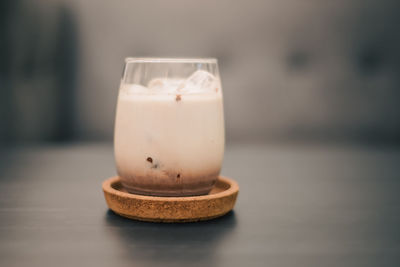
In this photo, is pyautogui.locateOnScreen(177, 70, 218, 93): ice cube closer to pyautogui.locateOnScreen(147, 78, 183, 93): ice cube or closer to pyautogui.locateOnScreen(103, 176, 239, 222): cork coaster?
pyautogui.locateOnScreen(147, 78, 183, 93): ice cube

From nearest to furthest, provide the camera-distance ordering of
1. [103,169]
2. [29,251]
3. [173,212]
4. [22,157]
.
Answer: [29,251]
[173,212]
[103,169]
[22,157]

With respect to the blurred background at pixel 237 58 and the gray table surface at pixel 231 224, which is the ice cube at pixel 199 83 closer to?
the gray table surface at pixel 231 224

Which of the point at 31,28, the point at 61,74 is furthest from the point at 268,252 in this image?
the point at 31,28

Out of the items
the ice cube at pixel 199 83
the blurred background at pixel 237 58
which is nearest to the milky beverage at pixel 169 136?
the ice cube at pixel 199 83

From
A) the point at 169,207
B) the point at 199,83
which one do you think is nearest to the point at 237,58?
the point at 199,83

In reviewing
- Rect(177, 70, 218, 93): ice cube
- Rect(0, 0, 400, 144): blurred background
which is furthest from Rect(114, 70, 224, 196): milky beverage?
Rect(0, 0, 400, 144): blurred background

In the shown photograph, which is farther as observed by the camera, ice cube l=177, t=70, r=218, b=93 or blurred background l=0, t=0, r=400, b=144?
blurred background l=0, t=0, r=400, b=144

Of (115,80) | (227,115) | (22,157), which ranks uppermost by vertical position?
(115,80)

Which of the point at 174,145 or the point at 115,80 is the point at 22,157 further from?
the point at 174,145
